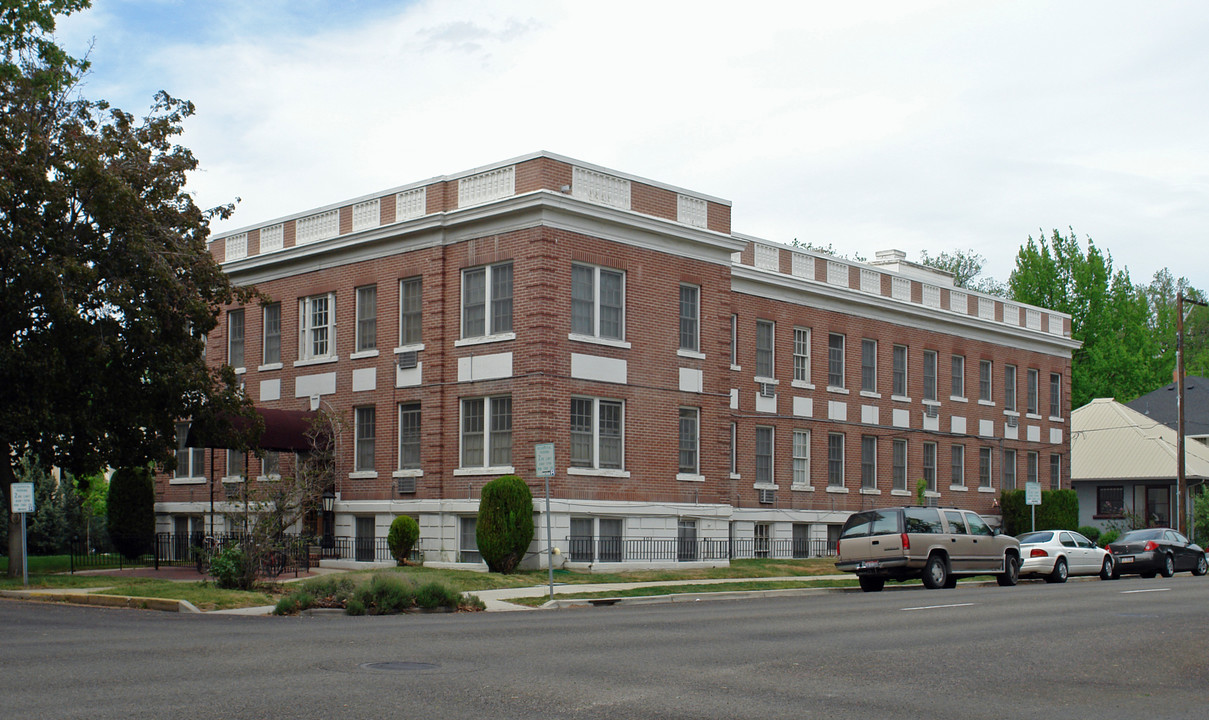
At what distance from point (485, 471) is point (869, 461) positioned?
673 inches

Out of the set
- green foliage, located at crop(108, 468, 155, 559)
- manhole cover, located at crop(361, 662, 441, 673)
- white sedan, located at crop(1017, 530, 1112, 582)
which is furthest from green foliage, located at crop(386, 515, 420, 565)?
manhole cover, located at crop(361, 662, 441, 673)

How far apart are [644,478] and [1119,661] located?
20015mm

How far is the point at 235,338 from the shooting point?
40312 millimetres

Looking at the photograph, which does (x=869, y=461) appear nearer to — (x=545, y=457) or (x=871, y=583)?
(x=871, y=583)

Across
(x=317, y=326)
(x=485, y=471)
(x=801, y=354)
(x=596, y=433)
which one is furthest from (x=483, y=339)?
(x=801, y=354)

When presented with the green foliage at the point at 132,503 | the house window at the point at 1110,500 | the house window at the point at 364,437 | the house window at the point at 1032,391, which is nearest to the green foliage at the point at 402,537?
the house window at the point at 364,437

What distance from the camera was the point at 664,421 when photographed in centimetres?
3366

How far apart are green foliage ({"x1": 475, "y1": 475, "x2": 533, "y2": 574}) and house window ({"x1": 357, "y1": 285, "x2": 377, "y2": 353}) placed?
7.94 metres

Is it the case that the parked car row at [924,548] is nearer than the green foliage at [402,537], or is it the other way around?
the parked car row at [924,548]

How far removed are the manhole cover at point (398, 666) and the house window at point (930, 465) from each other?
3610 cm

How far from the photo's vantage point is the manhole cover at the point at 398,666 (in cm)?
1214

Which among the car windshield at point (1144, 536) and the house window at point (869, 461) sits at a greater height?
the house window at point (869, 461)

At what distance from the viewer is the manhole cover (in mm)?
12141

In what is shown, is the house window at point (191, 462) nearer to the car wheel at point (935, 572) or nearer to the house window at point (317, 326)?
the house window at point (317, 326)
